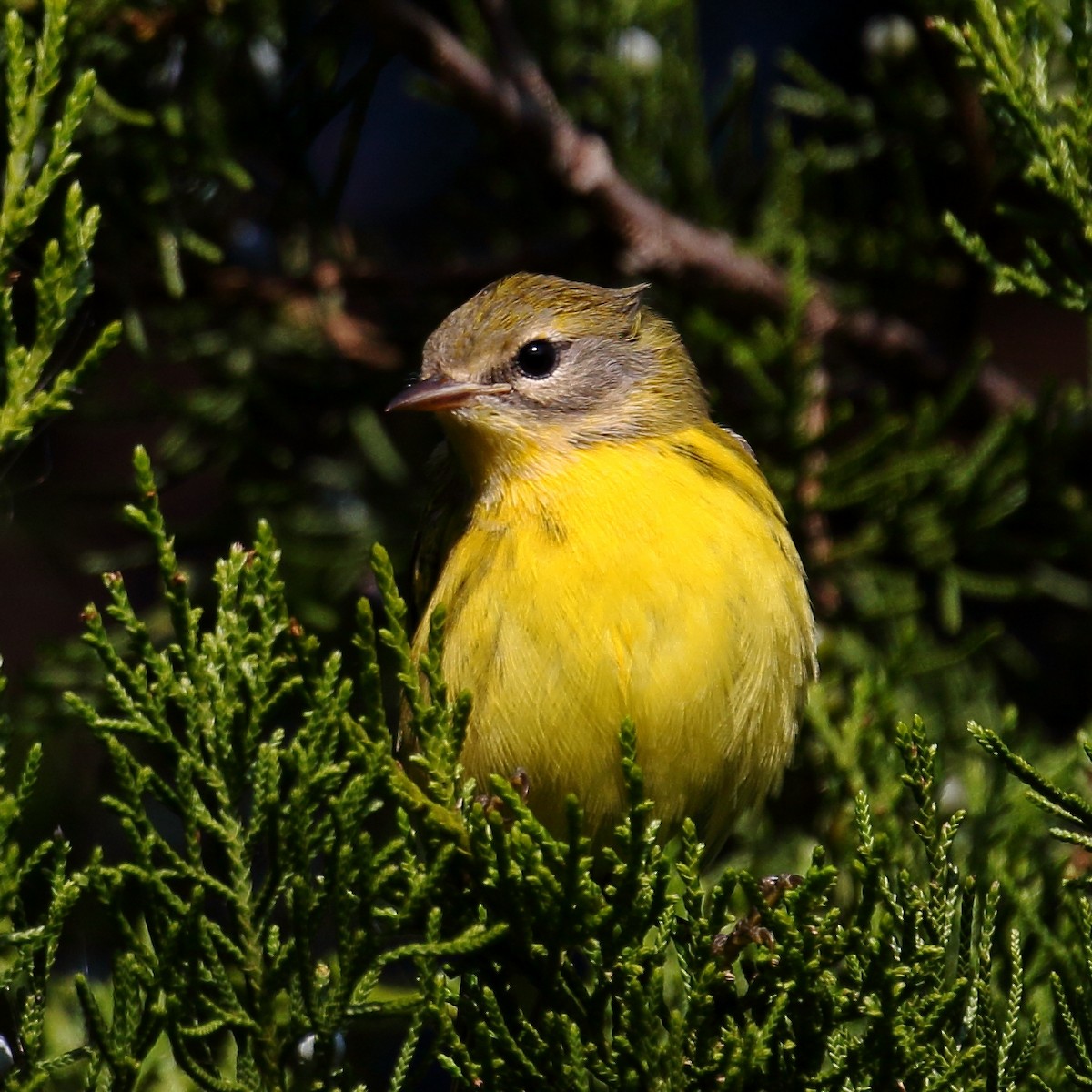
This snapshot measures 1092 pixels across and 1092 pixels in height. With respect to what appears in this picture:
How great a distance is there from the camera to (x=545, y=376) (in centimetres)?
371

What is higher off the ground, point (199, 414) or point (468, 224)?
point (468, 224)

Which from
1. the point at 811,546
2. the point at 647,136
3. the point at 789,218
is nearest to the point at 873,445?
the point at 811,546

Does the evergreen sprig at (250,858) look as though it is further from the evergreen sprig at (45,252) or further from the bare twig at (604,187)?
the bare twig at (604,187)

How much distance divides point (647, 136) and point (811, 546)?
1431 mm

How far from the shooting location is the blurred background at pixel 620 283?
382 cm

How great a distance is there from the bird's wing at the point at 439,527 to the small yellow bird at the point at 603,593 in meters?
0.02

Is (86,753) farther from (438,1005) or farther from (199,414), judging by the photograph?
(438,1005)

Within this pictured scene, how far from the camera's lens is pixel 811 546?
4.14m

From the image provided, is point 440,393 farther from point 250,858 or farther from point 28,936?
point 28,936

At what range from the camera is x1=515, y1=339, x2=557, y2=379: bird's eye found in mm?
3695

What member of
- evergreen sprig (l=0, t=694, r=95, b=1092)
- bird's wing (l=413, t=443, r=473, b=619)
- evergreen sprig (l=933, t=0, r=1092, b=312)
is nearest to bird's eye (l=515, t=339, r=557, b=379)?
bird's wing (l=413, t=443, r=473, b=619)

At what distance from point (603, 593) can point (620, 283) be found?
69.8 inches

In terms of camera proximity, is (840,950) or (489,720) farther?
(489,720)

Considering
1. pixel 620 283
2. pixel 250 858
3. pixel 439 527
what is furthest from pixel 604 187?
pixel 250 858
